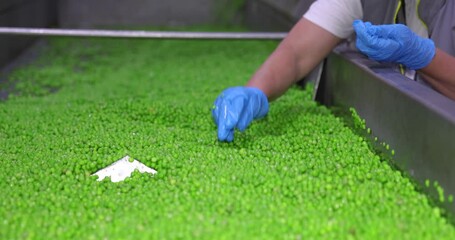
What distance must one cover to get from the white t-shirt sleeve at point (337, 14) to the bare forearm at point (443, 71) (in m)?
0.46

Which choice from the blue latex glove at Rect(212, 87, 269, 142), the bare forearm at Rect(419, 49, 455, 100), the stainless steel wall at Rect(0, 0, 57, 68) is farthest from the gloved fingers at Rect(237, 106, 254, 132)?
the stainless steel wall at Rect(0, 0, 57, 68)

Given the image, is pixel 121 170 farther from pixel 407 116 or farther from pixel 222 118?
pixel 407 116

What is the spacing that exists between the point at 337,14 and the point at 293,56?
11.3 inches

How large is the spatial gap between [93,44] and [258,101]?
156 inches

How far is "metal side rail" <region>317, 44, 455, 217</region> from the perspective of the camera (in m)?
1.67

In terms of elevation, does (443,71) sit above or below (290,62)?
above

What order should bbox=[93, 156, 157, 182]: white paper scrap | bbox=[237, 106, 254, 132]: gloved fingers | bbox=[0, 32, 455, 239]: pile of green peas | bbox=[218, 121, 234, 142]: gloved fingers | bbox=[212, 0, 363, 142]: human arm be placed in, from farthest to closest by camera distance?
1. bbox=[212, 0, 363, 142]: human arm
2. bbox=[237, 106, 254, 132]: gloved fingers
3. bbox=[218, 121, 234, 142]: gloved fingers
4. bbox=[93, 156, 157, 182]: white paper scrap
5. bbox=[0, 32, 455, 239]: pile of green peas

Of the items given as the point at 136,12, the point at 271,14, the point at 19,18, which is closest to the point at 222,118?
the point at 271,14

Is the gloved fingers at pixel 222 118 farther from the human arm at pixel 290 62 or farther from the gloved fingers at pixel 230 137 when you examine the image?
the human arm at pixel 290 62

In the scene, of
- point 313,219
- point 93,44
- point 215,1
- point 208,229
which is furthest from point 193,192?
point 215,1

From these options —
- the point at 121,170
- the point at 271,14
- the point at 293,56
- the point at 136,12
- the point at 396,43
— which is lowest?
the point at 136,12

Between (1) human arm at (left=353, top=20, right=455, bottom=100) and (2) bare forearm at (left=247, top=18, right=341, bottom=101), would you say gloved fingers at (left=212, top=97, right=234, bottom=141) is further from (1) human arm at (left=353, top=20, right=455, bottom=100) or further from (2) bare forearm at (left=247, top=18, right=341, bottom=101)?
(1) human arm at (left=353, top=20, right=455, bottom=100)

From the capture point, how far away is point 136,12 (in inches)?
316

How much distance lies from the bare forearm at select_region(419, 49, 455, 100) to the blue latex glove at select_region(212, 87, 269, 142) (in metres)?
0.72
